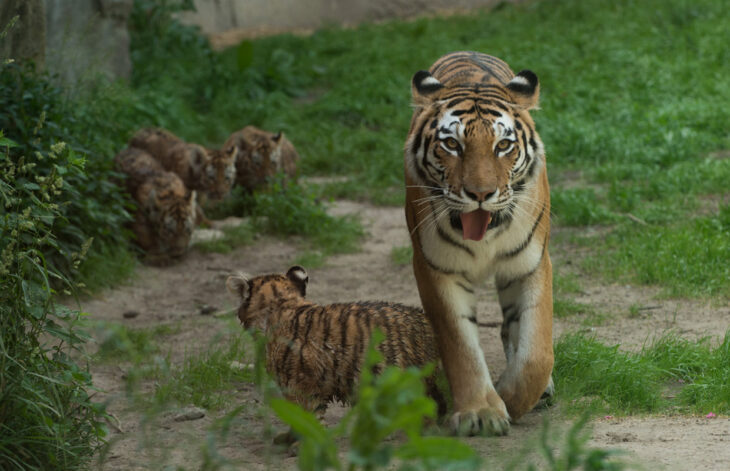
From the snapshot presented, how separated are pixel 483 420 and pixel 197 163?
490 cm

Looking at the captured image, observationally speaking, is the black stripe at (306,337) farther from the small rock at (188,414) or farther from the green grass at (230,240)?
the green grass at (230,240)

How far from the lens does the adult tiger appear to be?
395 cm

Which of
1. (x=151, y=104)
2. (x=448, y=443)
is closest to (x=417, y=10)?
(x=151, y=104)

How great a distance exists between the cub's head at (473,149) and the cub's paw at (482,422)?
2.48 feet

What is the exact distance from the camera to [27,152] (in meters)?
5.84

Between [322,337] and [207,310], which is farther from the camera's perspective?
[207,310]

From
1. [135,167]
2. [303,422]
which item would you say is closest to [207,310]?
[135,167]

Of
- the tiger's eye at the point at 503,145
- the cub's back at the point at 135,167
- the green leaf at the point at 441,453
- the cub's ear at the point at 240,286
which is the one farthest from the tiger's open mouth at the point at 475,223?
the cub's back at the point at 135,167

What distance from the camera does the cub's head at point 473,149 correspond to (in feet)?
12.8

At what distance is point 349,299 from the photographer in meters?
6.29

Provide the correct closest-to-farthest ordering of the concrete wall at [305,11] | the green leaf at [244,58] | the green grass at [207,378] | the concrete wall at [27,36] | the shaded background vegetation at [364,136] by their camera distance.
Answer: the shaded background vegetation at [364,136] → the green grass at [207,378] → the concrete wall at [27,36] → the green leaf at [244,58] → the concrete wall at [305,11]

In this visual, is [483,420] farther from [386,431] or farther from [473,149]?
[386,431]

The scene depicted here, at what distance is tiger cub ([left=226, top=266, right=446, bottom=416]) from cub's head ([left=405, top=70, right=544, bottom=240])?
0.55m

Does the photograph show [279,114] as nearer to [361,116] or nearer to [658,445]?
[361,116]
